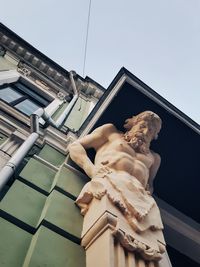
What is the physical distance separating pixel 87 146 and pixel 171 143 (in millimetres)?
1373

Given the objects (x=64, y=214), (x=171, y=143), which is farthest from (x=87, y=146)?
(x=171, y=143)

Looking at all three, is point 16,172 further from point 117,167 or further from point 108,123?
point 108,123

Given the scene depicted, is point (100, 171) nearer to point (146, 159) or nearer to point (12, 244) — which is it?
point (146, 159)

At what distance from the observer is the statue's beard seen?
345 cm

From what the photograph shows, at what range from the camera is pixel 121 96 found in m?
4.04

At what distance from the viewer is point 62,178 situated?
296 cm

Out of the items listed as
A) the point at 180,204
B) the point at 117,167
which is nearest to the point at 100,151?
the point at 117,167

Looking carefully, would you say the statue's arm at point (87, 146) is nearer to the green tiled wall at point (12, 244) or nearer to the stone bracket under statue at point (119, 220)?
the stone bracket under statue at point (119, 220)

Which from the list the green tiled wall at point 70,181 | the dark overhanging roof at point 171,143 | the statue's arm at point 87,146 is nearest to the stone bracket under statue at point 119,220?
the green tiled wall at point 70,181

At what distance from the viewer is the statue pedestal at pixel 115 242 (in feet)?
6.50

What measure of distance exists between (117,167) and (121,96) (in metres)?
1.34

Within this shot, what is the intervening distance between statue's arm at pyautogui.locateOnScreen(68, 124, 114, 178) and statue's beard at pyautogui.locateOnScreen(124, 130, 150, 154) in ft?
0.84

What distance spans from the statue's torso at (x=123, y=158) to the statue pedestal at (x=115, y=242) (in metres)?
0.66

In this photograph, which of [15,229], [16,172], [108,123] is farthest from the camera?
[108,123]
